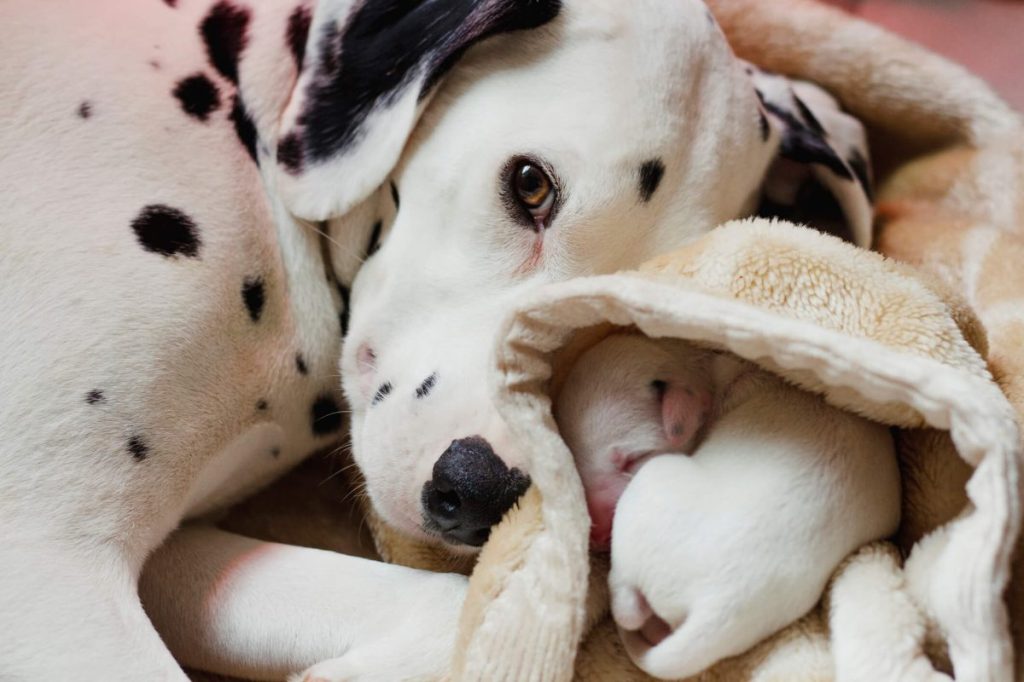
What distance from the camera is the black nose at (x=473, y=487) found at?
1.05m

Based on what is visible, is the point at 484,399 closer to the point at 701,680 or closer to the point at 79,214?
the point at 701,680

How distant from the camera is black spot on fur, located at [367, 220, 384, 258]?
1.37m

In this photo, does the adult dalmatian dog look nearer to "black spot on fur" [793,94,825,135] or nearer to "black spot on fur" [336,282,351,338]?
"black spot on fur" [336,282,351,338]

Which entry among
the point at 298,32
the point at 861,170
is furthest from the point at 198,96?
the point at 861,170

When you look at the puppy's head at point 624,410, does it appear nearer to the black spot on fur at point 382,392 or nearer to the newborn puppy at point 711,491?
the newborn puppy at point 711,491

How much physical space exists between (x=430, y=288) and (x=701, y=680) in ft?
1.81

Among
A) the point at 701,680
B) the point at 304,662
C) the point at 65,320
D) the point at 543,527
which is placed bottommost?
the point at 304,662

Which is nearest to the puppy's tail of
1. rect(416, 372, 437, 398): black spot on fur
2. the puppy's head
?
the puppy's head

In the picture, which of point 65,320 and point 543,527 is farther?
point 65,320

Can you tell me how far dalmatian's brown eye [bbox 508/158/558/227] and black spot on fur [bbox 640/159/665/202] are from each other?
0.11 m

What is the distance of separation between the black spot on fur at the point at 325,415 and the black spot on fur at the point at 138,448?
28cm

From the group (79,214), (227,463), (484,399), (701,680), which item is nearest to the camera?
(701,680)

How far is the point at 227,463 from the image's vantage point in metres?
1.33

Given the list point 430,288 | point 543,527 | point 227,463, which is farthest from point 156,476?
point 543,527
